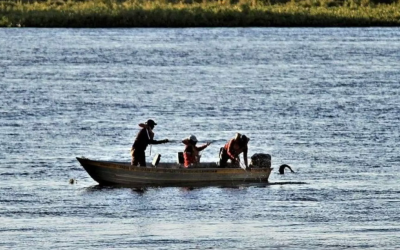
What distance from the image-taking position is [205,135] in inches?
1671

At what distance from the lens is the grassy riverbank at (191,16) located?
9881 centimetres

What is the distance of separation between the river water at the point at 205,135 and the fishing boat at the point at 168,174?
0.40 meters

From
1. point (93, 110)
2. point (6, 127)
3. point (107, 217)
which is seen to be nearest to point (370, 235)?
point (107, 217)

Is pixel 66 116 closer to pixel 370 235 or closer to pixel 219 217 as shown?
pixel 219 217

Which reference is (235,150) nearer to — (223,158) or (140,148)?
(223,158)

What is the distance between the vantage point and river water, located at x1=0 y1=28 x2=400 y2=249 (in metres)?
28.0

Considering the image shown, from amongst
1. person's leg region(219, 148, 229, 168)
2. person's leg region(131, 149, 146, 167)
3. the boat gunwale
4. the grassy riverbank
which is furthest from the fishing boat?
the grassy riverbank

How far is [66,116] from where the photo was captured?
160 feet

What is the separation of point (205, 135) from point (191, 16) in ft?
187

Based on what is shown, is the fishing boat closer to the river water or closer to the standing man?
the standing man

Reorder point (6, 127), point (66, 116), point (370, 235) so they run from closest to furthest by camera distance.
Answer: point (370, 235) < point (6, 127) < point (66, 116)

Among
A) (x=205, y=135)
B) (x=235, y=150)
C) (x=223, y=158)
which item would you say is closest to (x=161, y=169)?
(x=223, y=158)

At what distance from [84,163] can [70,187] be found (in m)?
0.68

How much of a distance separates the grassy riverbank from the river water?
450 inches
